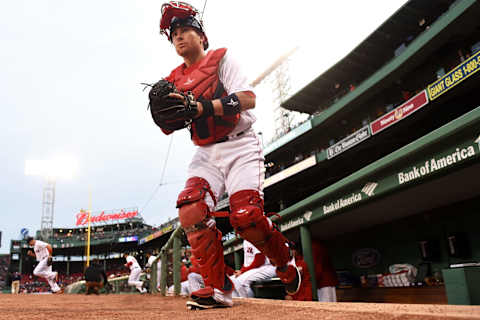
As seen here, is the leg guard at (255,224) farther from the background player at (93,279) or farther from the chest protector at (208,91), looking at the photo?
the background player at (93,279)

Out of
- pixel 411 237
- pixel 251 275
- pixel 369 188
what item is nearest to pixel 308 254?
pixel 251 275

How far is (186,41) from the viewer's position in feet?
8.66

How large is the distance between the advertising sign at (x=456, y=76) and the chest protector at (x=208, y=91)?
1133cm

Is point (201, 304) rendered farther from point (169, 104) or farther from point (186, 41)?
point (186, 41)

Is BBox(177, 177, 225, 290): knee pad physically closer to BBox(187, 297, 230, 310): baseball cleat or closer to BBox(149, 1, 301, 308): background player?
BBox(149, 1, 301, 308): background player

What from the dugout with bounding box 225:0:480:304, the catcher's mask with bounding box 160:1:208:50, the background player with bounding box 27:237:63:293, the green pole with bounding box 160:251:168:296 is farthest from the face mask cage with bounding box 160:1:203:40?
the background player with bounding box 27:237:63:293

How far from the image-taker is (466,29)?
1296cm

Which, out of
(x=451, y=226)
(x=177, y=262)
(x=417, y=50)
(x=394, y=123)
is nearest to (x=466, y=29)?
(x=417, y=50)

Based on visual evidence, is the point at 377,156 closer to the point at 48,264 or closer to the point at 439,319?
the point at 48,264

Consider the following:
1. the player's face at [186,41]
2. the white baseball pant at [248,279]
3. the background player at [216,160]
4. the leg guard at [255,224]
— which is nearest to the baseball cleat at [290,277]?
the background player at [216,160]

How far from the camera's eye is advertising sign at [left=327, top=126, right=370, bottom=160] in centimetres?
1612

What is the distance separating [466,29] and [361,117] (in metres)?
6.97

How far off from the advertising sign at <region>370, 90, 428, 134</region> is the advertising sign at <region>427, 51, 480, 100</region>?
437mm

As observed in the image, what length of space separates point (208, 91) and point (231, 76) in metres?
0.21
